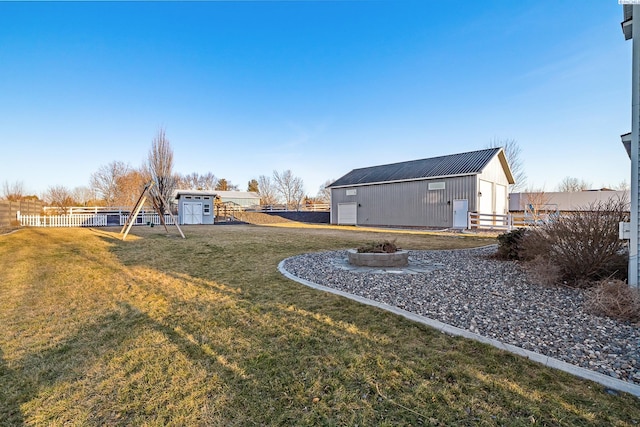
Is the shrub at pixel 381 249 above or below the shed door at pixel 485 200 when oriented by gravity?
below

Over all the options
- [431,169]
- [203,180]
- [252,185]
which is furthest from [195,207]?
[252,185]

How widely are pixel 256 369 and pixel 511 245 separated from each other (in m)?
6.64

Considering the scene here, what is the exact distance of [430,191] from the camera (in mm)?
19562

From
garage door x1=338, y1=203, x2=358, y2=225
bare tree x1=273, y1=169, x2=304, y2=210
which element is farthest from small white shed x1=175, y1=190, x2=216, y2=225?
bare tree x1=273, y1=169, x2=304, y2=210

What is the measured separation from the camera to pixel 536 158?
28.6 meters

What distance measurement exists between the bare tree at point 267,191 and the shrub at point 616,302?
51280 mm

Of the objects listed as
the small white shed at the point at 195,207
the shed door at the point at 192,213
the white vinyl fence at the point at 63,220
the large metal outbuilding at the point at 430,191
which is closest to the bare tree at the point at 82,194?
the white vinyl fence at the point at 63,220

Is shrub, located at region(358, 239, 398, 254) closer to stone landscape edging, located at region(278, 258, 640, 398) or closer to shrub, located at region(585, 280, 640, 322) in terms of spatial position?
stone landscape edging, located at region(278, 258, 640, 398)

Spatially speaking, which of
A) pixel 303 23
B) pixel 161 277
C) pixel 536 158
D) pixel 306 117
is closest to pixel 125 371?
pixel 161 277

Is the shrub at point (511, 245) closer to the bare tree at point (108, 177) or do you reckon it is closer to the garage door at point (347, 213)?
the garage door at point (347, 213)

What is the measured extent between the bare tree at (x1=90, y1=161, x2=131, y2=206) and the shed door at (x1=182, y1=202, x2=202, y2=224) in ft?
72.7

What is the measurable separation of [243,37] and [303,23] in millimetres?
3031

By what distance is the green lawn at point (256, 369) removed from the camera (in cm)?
190

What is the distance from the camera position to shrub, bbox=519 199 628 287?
4.59m
